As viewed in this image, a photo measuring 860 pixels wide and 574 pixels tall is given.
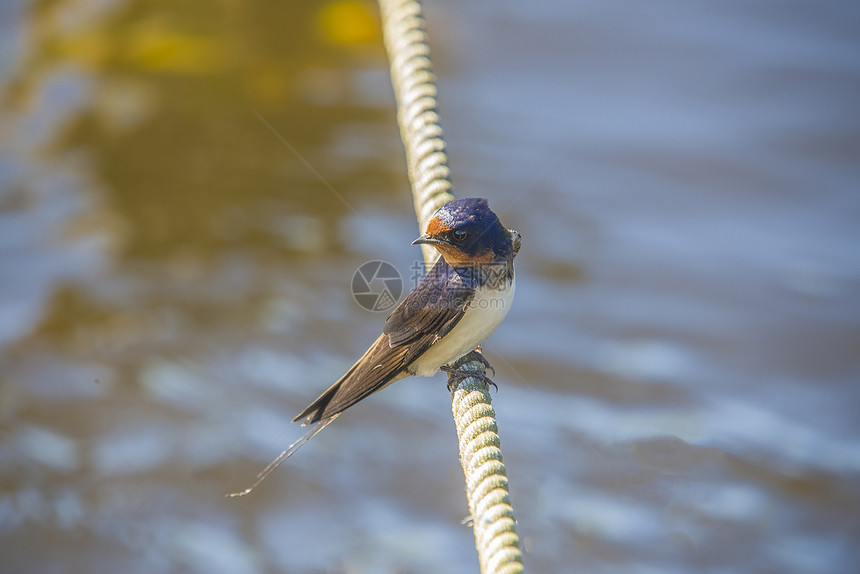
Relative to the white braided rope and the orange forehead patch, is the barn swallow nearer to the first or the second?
the orange forehead patch

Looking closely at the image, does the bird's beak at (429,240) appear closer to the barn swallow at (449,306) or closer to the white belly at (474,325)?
the barn swallow at (449,306)

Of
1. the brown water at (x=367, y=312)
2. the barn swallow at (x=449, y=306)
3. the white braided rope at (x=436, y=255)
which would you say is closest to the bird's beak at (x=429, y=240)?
the barn swallow at (x=449, y=306)

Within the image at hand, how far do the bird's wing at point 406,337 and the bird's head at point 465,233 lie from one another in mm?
57

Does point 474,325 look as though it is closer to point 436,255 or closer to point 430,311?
point 430,311

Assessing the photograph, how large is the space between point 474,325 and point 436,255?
29cm

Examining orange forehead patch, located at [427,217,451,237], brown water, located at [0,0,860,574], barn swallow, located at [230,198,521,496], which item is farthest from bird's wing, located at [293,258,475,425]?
brown water, located at [0,0,860,574]

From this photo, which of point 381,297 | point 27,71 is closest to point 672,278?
point 381,297

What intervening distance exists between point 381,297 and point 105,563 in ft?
5.05

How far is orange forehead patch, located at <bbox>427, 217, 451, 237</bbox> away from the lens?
6.05ft

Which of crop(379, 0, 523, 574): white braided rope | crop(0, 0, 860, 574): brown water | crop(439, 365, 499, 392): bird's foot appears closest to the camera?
crop(379, 0, 523, 574): white braided rope

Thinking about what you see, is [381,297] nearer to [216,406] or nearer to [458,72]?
[216,406]

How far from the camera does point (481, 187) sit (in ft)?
14.2

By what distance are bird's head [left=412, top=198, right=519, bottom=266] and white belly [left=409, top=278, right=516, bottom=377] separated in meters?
0.08

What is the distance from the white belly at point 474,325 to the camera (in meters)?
1.87
